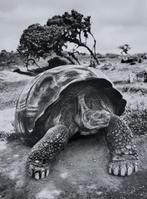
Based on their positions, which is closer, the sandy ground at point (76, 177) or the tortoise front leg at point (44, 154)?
the sandy ground at point (76, 177)

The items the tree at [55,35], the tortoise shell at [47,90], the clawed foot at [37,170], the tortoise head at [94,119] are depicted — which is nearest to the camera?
the clawed foot at [37,170]

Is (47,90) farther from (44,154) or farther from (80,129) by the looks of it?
(44,154)

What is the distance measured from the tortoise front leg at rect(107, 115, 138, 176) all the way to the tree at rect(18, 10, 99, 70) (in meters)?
16.5

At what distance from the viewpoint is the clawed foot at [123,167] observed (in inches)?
132

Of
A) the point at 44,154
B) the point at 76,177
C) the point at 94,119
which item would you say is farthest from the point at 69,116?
the point at 76,177

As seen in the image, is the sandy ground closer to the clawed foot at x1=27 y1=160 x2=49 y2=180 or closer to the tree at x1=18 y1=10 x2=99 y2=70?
the clawed foot at x1=27 y1=160 x2=49 y2=180

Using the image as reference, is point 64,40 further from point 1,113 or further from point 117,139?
point 117,139

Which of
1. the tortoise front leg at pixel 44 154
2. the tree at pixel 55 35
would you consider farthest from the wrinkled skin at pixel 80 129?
the tree at pixel 55 35

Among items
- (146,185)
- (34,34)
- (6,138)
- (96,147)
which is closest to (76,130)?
(96,147)

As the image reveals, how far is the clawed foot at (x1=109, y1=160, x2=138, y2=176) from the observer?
132 inches

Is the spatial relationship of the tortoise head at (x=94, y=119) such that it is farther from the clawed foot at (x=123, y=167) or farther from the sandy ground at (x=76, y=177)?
the clawed foot at (x=123, y=167)

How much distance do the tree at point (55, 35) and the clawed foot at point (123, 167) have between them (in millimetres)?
16863

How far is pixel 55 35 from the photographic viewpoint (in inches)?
797

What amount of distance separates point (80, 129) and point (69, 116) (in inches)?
7.3
